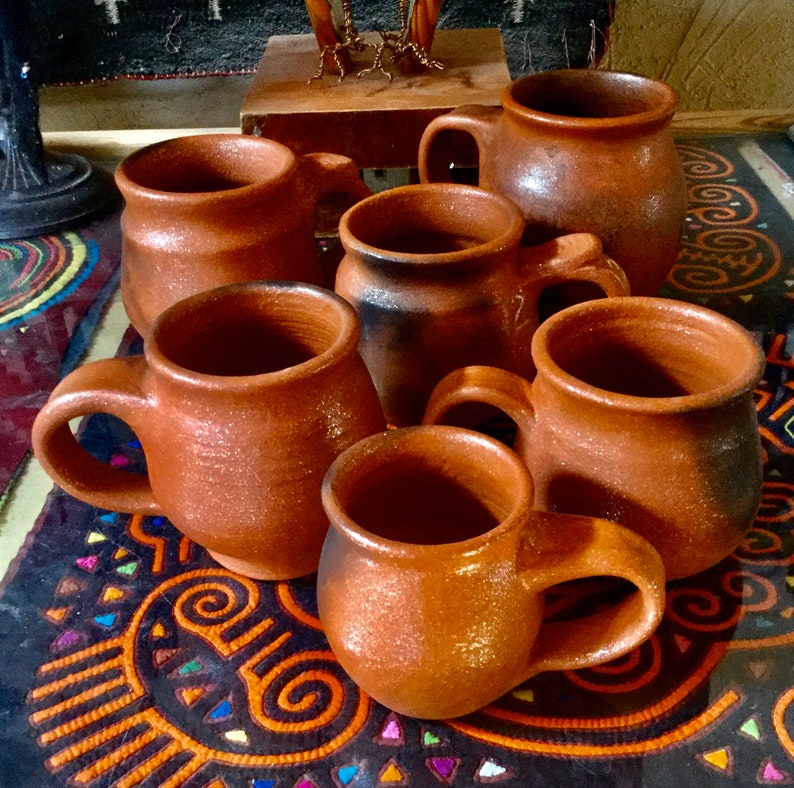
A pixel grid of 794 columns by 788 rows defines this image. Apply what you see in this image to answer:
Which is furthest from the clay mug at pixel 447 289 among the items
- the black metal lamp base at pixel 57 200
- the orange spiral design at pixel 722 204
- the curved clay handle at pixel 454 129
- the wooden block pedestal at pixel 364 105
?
the black metal lamp base at pixel 57 200

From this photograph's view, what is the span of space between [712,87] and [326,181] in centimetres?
Answer: 78

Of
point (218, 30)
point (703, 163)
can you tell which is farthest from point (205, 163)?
point (703, 163)

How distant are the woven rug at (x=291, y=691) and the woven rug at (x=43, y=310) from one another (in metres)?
0.14

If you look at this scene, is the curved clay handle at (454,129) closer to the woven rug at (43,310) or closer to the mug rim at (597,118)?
the mug rim at (597,118)

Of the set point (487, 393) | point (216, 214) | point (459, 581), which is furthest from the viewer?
point (216, 214)

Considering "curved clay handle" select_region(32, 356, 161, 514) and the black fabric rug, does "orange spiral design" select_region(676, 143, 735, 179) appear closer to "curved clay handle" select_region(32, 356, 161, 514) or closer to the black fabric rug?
the black fabric rug

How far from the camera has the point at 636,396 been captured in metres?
0.50

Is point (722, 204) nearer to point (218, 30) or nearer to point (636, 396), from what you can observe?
point (636, 396)

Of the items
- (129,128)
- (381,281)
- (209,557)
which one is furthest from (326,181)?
(129,128)

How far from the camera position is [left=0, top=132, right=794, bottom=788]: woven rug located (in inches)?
17.9

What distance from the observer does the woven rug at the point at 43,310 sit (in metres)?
0.73

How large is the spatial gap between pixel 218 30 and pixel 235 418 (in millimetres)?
883

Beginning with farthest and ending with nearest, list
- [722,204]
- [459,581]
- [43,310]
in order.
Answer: [722,204] < [43,310] < [459,581]

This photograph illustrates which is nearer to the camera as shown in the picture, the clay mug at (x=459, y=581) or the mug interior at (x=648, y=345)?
the clay mug at (x=459, y=581)
